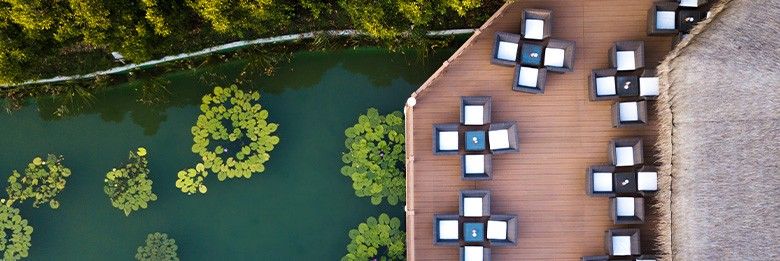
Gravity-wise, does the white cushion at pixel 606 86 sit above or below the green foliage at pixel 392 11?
below

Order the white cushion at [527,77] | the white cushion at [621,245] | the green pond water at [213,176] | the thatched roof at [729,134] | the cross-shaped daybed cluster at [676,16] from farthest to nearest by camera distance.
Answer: the green pond water at [213,176] → the white cushion at [527,77] → the cross-shaped daybed cluster at [676,16] → the white cushion at [621,245] → the thatched roof at [729,134]

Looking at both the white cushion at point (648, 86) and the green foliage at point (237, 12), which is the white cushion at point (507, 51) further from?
the green foliage at point (237, 12)

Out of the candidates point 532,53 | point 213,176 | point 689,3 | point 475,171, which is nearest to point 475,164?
point 475,171

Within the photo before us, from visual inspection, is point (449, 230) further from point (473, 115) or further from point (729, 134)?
point (729, 134)

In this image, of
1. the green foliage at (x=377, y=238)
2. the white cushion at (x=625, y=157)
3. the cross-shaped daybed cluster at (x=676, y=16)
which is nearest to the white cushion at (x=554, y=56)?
the cross-shaped daybed cluster at (x=676, y=16)

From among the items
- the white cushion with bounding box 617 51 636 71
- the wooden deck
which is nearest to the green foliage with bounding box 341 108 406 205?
the wooden deck

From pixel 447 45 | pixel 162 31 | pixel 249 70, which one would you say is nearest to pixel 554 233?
pixel 447 45
